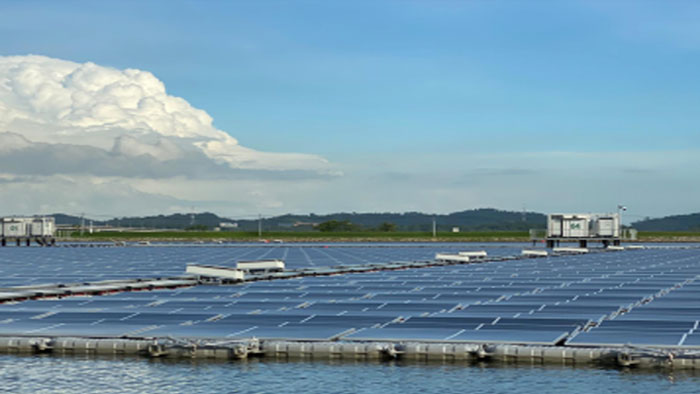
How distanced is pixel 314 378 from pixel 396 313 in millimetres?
16242

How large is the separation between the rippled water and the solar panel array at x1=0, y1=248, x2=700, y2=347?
12.7 feet

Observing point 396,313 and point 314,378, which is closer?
point 314,378

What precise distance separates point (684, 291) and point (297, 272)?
32.7m

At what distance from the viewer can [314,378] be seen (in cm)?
2962

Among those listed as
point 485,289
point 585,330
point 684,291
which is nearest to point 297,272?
point 485,289

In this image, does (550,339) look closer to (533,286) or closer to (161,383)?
(161,383)

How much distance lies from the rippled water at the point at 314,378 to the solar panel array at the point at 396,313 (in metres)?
3.86

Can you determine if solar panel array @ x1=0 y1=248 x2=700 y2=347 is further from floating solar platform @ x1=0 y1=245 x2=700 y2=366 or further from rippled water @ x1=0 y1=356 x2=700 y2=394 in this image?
rippled water @ x1=0 y1=356 x2=700 y2=394

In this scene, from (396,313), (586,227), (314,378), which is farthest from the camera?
(586,227)

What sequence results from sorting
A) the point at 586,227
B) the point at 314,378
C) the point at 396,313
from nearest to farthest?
the point at 314,378 → the point at 396,313 → the point at 586,227

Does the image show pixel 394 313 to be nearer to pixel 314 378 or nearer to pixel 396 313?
pixel 396 313

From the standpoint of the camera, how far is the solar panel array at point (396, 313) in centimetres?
3678

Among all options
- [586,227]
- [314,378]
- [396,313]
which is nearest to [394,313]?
[396,313]

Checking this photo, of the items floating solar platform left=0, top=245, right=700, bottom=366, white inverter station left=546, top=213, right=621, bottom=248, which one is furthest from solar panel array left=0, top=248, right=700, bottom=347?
white inverter station left=546, top=213, right=621, bottom=248
